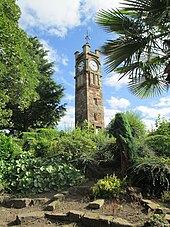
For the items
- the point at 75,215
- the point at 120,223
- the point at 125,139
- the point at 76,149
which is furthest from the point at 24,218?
the point at 76,149

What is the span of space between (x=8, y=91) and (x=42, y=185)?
127 inches

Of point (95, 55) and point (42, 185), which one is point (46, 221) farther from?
point (95, 55)

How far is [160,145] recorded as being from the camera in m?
5.54

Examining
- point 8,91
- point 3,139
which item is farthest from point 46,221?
point 8,91

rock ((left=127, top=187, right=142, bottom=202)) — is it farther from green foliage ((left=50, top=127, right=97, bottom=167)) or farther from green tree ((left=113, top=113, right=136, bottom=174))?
green foliage ((left=50, top=127, right=97, bottom=167))

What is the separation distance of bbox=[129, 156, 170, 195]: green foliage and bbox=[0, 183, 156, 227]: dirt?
0.72 metres

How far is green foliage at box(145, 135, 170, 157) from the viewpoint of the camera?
5.41 m

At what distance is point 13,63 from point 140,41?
3560mm

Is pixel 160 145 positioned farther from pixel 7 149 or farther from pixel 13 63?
pixel 13 63

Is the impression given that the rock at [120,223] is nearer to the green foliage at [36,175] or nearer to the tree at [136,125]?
the green foliage at [36,175]

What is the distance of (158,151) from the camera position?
18.1 ft

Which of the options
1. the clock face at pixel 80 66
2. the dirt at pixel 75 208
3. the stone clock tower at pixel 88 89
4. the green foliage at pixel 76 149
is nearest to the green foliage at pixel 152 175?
the dirt at pixel 75 208

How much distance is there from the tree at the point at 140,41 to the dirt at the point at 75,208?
7.65 feet

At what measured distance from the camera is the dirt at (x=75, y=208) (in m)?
3.07
